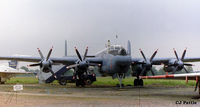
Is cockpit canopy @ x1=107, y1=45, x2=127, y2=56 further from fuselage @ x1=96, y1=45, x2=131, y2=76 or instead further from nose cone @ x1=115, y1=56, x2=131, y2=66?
nose cone @ x1=115, y1=56, x2=131, y2=66

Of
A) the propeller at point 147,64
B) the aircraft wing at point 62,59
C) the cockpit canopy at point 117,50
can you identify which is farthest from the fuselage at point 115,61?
the propeller at point 147,64

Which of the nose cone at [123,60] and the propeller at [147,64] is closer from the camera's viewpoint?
the nose cone at [123,60]

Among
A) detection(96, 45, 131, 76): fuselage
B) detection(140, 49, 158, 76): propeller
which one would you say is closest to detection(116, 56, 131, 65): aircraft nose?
detection(96, 45, 131, 76): fuselage

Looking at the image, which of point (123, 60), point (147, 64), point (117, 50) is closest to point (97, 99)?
point (123, 60)

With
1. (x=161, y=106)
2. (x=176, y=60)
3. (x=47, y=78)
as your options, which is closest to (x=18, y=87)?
(x=161, y=106)

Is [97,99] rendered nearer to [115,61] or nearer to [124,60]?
[124,60]

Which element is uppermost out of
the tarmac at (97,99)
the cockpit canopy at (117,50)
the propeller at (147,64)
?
the cockpit canopy at (117,50)

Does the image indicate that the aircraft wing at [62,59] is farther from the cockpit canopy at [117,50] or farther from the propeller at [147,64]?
the propeller at [147,64]

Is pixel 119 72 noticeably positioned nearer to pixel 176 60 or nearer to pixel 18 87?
pixel 176 60

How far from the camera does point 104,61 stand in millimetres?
23484

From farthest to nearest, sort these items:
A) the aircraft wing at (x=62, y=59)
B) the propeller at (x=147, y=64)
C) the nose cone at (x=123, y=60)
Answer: the propeller at (x=147, y=64) → the aircraft wing at (x=62, y=59) → the nose cone at (x=123, y=60)

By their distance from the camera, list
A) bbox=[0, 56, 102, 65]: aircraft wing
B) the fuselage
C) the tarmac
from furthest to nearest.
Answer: bbox=[0, 56, 102, 65]: aircraft wing, the fuselage, the tarmac

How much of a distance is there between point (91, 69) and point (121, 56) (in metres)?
5.80

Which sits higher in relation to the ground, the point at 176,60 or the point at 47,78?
the point at 176,60
